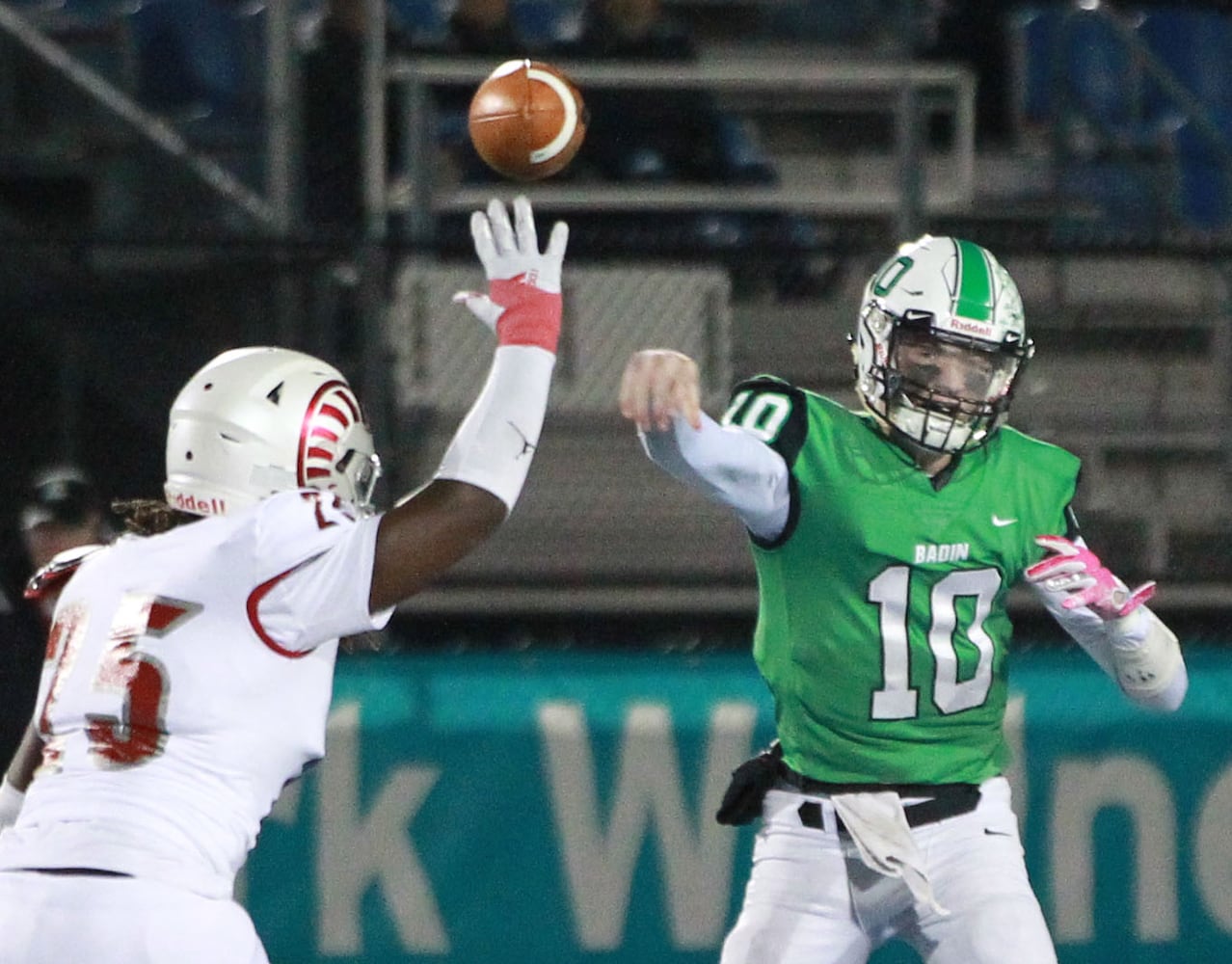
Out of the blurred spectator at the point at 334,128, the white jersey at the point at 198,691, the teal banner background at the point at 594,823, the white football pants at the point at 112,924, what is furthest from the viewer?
the blurred spectator at the point at 334,128

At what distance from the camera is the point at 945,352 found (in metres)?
4.25

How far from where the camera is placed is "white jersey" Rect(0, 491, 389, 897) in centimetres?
322

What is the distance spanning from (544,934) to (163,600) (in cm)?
293

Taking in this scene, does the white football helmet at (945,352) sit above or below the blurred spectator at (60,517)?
above

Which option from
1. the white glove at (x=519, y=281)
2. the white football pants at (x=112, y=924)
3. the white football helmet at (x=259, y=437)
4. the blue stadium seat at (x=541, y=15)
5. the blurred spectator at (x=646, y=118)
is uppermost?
the blue stadium seat at (x=541, y=15)

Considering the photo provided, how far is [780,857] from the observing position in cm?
414

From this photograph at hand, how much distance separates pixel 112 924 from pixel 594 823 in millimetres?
2990

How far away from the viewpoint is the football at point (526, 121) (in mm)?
4234

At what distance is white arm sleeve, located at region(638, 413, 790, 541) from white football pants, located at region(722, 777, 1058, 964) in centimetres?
57

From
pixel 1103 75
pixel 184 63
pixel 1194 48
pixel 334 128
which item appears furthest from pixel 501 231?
pixel 1194 48

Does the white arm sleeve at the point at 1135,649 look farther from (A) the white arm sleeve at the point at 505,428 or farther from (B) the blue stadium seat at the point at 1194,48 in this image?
A: (B) the blue stadium seat at the point at 1194,48

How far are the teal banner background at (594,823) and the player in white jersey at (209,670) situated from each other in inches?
102

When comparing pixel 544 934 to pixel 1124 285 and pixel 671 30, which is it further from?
pixel 671 30

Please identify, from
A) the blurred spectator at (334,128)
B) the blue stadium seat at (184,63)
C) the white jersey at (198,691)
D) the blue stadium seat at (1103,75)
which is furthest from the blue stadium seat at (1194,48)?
the white jersey at (198,691)
